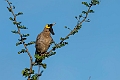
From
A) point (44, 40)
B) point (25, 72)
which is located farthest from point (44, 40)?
point (25, 72)

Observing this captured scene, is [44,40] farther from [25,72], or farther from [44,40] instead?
[25,72]

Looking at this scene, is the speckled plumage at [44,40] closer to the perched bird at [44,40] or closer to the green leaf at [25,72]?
the perched bird at [44,40]

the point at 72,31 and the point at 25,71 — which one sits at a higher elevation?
the point at 72,31

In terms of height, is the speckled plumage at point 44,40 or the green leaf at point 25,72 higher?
the speckled plumage at point 44,40

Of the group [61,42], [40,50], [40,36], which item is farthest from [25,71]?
[40,36]

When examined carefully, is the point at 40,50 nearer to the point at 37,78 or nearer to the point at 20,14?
the point at 20,14

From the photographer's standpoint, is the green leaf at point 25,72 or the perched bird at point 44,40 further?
the perched bird at point 44,40

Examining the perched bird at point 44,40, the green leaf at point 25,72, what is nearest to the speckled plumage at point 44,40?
the perched bird at point 44,40

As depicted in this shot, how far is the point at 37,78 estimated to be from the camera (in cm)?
574

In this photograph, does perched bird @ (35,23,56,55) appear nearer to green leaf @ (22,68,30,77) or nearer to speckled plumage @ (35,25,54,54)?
speckled plumage @ (35,25,54,54)

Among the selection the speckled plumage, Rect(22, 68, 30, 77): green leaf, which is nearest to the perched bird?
the speckled plumage

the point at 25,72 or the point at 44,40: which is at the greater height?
the point at 44,40

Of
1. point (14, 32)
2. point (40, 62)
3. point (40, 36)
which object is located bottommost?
point (40, 62)

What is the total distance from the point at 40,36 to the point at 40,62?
4.53 meters
